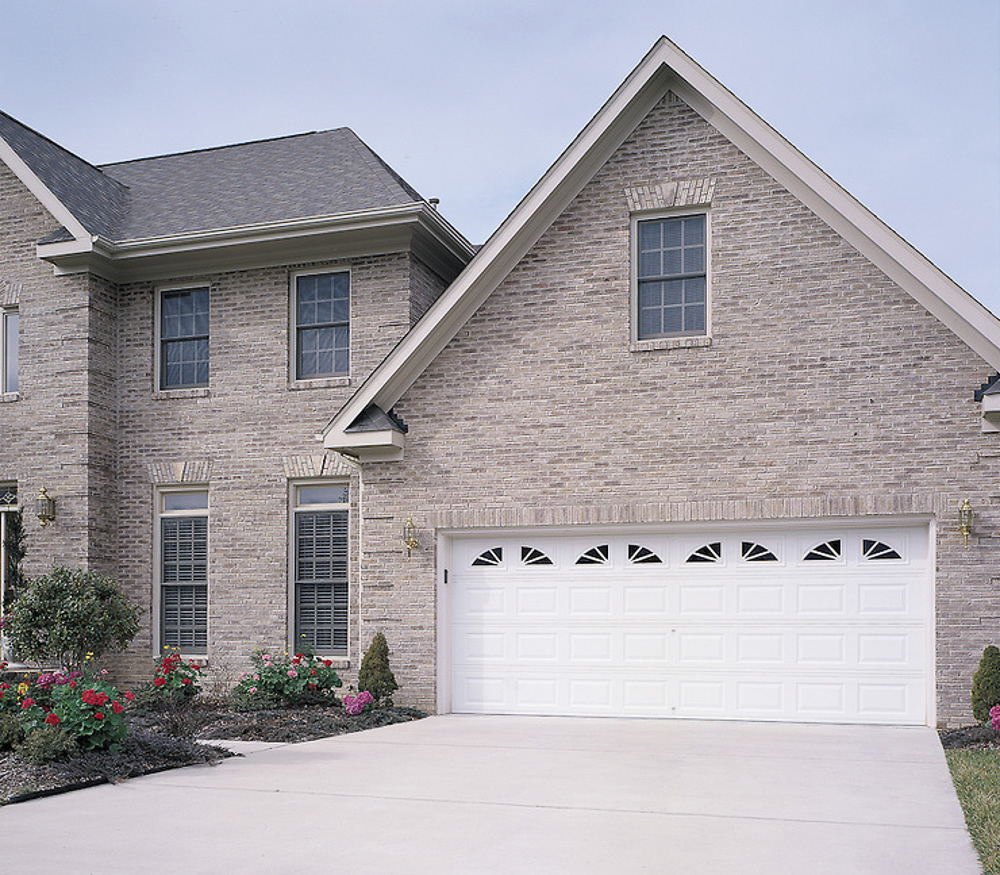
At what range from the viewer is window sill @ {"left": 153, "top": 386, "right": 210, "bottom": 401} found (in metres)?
16.9

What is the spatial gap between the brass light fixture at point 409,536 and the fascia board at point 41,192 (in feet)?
21.6

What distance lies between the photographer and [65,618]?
48.8ft

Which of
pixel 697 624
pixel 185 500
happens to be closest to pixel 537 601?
pixel 697 624

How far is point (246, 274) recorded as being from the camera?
16844 mm

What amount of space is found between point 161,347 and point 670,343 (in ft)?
26.8

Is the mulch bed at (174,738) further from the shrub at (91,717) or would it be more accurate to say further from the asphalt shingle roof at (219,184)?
the asphalt shingle roof at (219,184)

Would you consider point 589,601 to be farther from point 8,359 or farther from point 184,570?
point 8,359

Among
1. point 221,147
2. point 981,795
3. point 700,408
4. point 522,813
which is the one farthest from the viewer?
point 221,147

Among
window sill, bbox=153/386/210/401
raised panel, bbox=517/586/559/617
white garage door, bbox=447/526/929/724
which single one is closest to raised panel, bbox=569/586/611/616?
white garage door, bbox=447/526/929/724

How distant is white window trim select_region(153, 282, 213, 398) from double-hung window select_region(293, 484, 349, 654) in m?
2.26

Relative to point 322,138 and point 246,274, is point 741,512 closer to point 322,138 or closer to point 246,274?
point 246,274

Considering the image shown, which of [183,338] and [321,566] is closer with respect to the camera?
[321,566]

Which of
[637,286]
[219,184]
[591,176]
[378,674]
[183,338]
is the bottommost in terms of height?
[378,674]

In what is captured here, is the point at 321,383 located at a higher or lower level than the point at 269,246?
lower
